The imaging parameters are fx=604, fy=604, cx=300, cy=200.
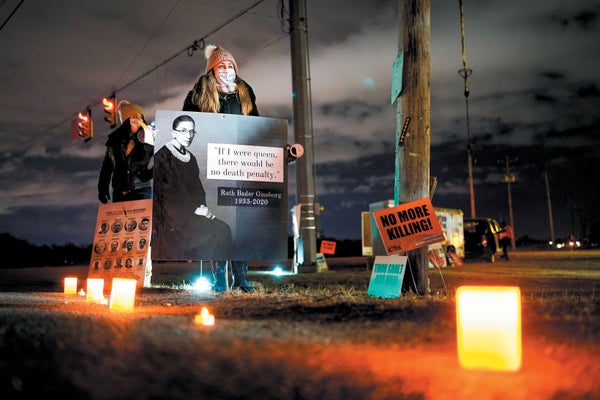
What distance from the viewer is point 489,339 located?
3652 mm

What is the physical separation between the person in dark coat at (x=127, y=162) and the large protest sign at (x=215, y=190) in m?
1.76

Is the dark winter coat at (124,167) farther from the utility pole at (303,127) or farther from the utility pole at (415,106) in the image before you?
the utility pole at (303,127)

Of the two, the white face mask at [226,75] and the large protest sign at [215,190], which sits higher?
the white face mask at [226,75]

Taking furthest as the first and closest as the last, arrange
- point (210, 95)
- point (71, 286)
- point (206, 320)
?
1. point (71, 286)
2. point (210, 95)
3. point (206, 320)

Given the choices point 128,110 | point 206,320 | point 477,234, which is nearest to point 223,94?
point 128,110

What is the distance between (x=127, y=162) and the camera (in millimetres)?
9891

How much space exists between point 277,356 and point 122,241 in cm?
636

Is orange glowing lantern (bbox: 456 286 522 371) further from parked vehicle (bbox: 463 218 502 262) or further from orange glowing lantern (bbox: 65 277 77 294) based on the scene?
parked vehicle (bbox: 463 218 502 262)

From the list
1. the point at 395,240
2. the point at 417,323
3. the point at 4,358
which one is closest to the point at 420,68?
the point at 395,240

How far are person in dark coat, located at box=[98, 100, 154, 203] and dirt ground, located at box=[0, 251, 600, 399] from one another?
3883mm

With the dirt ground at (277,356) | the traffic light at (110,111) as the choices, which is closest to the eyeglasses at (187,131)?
the dirt ground at (277,356)

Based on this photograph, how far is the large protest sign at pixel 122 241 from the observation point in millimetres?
9344

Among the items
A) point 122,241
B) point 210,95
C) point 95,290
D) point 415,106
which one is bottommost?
point 95,290

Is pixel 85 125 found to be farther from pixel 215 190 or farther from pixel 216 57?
pixel 215 190
